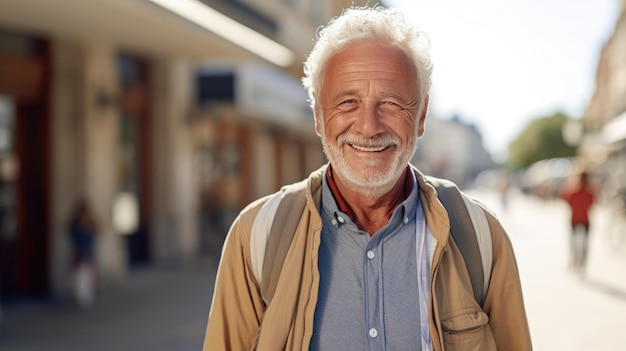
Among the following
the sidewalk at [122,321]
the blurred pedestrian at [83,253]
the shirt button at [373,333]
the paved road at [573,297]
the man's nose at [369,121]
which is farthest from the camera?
the blurred pedestrian at [83,253]

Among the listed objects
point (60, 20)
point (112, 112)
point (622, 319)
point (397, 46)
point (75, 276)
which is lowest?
point (622, 319)

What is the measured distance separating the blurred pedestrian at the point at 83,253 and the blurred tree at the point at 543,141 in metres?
83.7

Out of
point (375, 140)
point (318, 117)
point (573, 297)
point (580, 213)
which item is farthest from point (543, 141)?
point (375, 140)

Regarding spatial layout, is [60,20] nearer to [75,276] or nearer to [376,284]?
[75,276]

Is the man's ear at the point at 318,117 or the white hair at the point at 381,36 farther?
the man's ear at the point at 318,117

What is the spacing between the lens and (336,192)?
2.04m

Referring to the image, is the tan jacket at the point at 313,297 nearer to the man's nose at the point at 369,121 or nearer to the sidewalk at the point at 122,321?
the man's nose at the point at 369,121

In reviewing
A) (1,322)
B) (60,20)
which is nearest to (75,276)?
(1,322)

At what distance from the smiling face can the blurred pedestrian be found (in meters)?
6.93

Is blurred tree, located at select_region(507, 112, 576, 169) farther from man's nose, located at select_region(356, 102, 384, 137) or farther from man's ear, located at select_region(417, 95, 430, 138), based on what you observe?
man's nose, located at select_region(356, 102, 384, 137)

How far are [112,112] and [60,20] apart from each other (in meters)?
2.23

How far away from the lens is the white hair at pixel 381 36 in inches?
77.0

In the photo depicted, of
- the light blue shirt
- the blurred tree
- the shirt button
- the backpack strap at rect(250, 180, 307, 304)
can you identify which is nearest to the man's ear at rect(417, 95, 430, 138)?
the light blue shirt

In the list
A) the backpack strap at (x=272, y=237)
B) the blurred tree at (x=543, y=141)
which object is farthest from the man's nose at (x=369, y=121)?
the blurred tree at (x=543, y=141)
